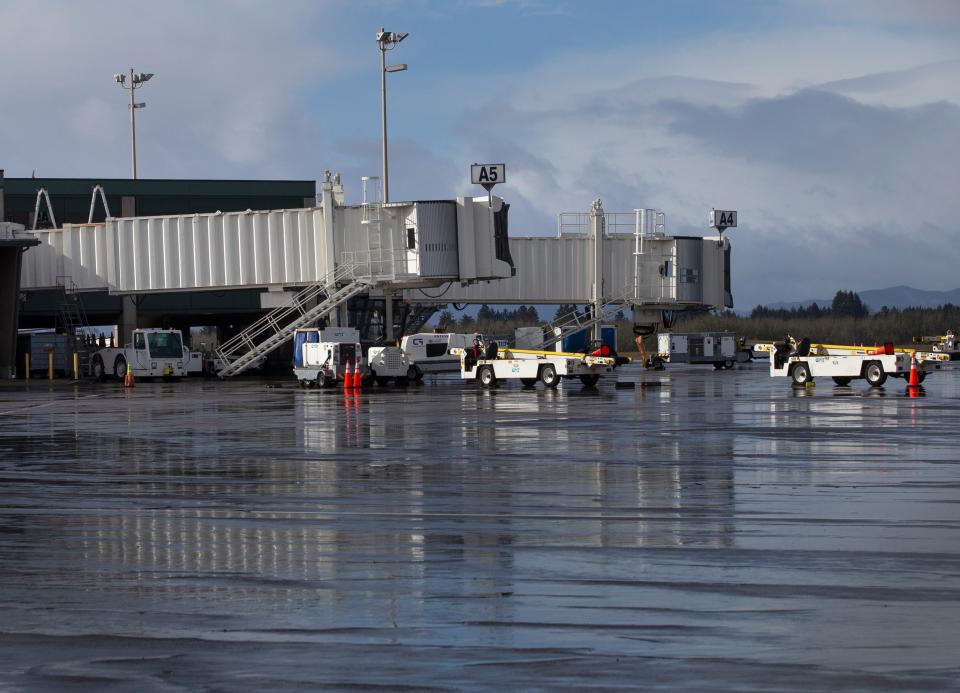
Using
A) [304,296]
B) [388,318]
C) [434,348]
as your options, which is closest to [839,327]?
[388,318]

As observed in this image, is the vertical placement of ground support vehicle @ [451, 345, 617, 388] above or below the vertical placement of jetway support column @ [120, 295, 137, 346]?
below

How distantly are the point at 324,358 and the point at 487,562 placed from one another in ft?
125

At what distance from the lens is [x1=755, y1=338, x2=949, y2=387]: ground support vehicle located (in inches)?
1553

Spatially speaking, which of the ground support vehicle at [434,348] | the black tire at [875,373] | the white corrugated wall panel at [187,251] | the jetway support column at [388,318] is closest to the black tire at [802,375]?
the black tire at [875,373]

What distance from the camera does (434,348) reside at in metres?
54.6

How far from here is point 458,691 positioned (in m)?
6.90

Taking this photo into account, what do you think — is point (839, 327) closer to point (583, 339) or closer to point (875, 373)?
point (583, 339)

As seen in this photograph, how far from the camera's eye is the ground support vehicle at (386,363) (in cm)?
4944

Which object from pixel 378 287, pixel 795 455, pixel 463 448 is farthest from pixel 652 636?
pixel 378 287

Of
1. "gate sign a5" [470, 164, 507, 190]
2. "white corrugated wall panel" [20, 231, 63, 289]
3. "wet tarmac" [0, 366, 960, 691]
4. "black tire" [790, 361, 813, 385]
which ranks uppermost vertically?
"gate sign a5" [470, 164, 507, 190]

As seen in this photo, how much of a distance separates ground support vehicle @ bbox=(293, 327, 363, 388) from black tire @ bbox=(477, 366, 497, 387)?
17.4ft

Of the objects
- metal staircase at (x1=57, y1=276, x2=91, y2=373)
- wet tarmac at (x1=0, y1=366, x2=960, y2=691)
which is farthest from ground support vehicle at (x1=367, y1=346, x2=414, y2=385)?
wet tarmac at (x1=0, y1=366, x2=960, y2=691)

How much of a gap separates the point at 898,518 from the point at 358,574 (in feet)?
19.0

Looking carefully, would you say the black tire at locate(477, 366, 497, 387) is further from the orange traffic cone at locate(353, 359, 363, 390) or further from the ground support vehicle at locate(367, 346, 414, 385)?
the ground support vehicle at locate(367, 346, 414, 385)
